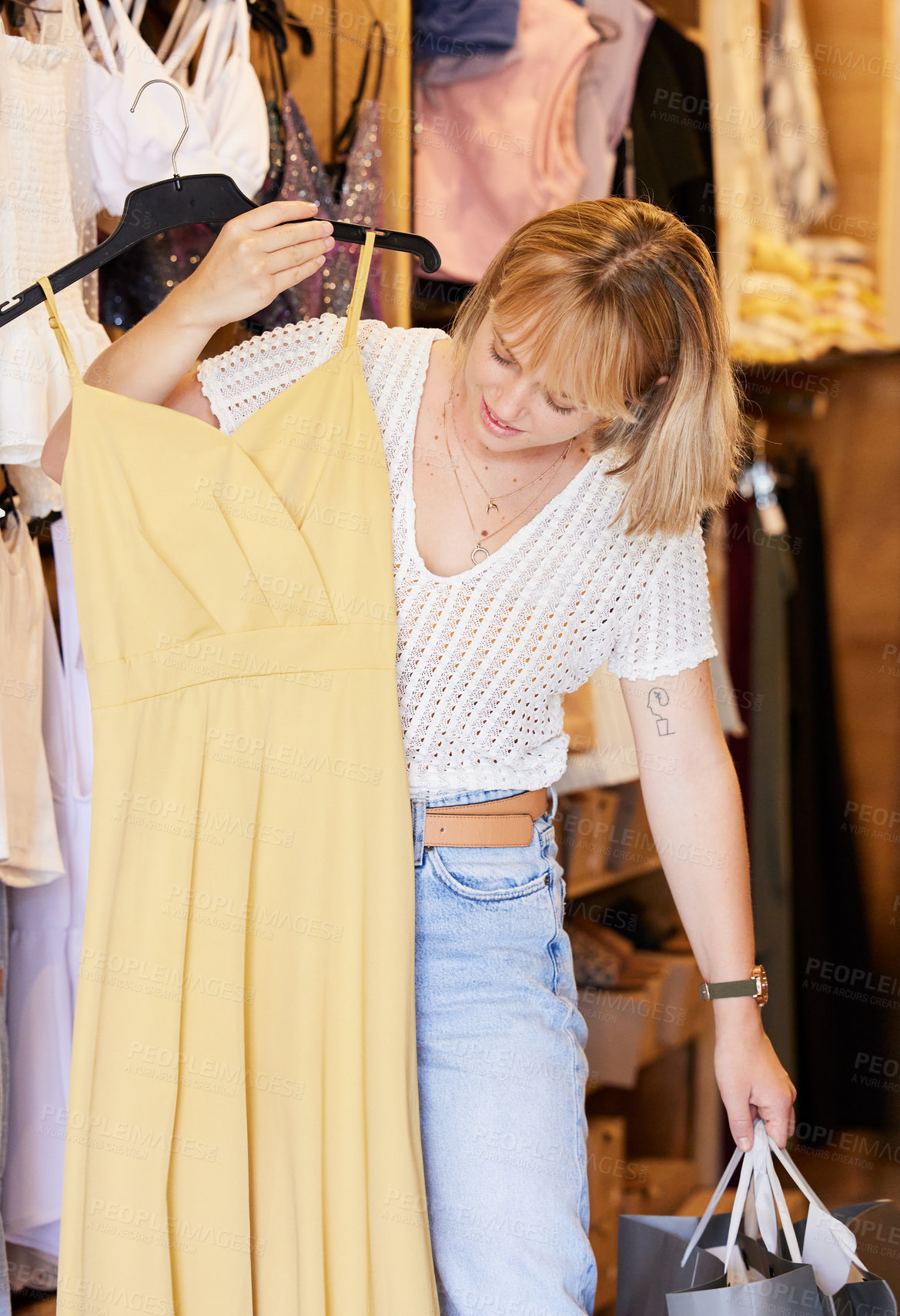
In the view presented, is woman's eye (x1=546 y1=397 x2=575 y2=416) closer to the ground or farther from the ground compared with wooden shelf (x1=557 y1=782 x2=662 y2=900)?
farther from the ground

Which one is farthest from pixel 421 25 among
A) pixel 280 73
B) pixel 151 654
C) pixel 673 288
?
pixel 151 654

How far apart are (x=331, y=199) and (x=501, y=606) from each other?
0.97 meters

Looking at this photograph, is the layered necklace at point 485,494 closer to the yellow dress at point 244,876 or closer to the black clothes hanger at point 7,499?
the yellow dress at point 244,876

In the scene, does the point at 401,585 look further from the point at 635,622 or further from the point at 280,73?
the point at 280,73

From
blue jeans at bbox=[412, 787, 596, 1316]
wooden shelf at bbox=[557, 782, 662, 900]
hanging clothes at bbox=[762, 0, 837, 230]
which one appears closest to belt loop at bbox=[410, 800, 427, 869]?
blue jeans at bbox=[412, 787, 596, 1316]

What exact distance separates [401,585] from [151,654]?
10.3 inches

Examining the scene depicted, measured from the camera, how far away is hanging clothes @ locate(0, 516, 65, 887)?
4.66 ft

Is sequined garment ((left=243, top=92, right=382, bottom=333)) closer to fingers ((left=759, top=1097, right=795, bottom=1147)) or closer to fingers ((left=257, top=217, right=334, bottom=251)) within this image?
fingers ((left=257, top=217, right=334, bottom=251))

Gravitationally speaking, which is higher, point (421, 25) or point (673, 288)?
point (421, 25)

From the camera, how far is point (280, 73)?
1787 millimetres

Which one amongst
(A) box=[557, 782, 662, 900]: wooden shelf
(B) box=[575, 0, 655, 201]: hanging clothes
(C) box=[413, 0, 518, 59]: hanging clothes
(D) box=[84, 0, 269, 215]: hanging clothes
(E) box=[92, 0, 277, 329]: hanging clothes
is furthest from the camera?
(A) box=[557, 782, 662, 900]: wooden shelf

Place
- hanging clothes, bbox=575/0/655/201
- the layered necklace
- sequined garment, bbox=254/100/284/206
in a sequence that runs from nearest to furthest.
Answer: the layered necklace, sequined garment, bbox=254/100/284/206, hanging clothes, bbox=575/0/655/201

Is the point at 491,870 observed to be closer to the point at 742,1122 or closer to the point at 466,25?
the point at 742,1122

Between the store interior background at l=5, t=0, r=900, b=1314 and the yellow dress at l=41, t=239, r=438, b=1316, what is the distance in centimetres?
162
